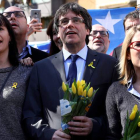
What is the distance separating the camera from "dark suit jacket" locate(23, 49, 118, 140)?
9.53 feet

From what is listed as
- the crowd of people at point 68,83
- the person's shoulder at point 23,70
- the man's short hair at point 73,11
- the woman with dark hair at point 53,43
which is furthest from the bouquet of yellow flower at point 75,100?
the woman with dark hair at point 53,43

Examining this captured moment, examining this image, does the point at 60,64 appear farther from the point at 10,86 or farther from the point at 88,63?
the point at 10,86

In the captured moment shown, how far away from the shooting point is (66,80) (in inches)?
119

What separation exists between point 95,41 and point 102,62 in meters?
1.90

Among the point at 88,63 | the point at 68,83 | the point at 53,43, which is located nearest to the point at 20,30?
the point at 53,43

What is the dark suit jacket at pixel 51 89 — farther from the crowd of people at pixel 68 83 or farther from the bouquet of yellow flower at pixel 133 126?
the bouquet of yellow flower at pixel 133 126

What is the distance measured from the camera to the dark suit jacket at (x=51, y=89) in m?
2.90

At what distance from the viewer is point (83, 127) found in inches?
105

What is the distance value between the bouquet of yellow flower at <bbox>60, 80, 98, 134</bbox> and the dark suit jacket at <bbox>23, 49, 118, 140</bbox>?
0.31 m

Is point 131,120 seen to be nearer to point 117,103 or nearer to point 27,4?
point 117,103

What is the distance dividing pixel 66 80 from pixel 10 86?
0.58 metres

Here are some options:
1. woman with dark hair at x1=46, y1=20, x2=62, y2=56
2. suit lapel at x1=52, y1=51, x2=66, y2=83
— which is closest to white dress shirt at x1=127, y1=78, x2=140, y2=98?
suit lapel at x1=52, y1=51, x2=66, y2=83

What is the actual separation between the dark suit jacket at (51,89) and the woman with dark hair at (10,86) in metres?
0.09

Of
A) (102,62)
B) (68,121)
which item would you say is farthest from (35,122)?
(102,62)
